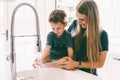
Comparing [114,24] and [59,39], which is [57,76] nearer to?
[59,39]

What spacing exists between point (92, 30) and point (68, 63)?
24 cm

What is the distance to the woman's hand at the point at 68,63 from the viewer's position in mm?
1234

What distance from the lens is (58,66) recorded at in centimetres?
130

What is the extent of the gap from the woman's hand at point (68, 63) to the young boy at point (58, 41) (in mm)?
81

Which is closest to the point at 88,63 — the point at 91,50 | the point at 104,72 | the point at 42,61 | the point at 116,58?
the point at 91,50

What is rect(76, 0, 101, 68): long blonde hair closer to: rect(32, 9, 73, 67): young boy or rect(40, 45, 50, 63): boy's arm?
rect(32, 9, 73, 67): young boy

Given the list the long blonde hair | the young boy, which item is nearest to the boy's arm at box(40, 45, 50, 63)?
the young boy

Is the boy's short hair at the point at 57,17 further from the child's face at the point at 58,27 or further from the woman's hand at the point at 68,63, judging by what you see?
the woman's hand at the point at 68,63

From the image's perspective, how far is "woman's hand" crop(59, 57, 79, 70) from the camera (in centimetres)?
123

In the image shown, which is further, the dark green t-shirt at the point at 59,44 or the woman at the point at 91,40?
the dark green t-shirt at the point at 59,44

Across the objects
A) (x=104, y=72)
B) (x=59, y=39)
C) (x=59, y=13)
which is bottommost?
(x=104, y=72)

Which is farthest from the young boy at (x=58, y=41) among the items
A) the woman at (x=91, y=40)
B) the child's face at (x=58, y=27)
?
the woman at (x=91, y=40)

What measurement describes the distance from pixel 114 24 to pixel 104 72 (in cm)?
49

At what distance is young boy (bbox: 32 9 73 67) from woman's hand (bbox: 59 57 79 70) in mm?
81
